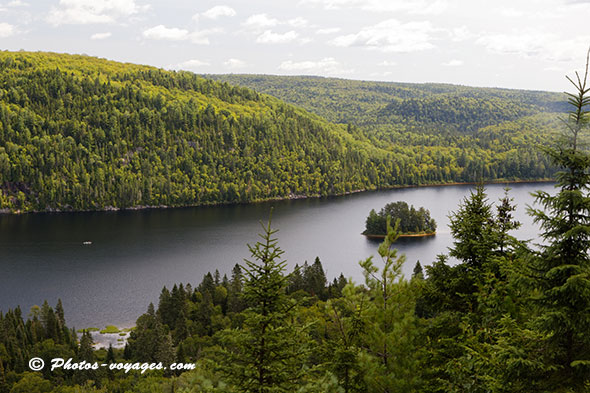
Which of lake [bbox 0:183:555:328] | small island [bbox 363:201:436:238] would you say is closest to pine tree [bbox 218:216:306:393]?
lake [bbox 0:183:555:328]

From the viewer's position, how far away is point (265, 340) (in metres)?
9.52

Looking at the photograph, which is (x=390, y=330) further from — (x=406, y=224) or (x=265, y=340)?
(x=406, y=224)

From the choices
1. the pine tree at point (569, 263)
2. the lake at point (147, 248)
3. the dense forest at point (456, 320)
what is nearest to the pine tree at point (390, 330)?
the dense forest at point (456, 320)

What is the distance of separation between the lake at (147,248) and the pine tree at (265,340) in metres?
60.2

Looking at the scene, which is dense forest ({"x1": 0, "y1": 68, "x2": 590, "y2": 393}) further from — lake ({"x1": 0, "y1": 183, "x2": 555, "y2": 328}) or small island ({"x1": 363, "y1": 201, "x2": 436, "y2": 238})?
small island ({"x1": 363, "y1": 201, "x2": 436, "y2": 238})

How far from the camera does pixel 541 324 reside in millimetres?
9430

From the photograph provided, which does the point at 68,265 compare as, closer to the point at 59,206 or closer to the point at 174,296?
the point at 174,296

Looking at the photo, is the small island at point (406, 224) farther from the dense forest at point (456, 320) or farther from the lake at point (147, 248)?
the dense forest at point (456, 320)

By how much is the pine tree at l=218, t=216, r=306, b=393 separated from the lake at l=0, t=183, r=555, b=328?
60.2m

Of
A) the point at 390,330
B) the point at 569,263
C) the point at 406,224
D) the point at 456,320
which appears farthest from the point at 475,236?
the point at 406,224

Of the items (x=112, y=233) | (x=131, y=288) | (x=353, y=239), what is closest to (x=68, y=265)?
(x=131, y=288)

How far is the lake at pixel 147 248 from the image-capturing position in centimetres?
7438

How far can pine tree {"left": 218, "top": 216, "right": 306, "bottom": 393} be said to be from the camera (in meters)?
9.39

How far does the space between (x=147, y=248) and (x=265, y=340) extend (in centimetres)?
9792
